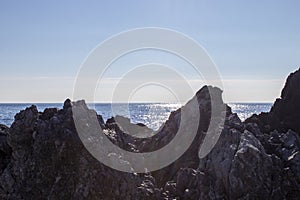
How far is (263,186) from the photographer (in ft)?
77.7

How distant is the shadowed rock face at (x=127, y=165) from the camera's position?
2220 cm

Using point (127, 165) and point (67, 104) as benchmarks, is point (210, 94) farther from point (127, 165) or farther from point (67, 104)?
point (127, 165)

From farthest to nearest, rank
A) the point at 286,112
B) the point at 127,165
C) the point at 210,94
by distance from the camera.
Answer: the point at 286,112 < the point at 210,94 < the point at 127,165

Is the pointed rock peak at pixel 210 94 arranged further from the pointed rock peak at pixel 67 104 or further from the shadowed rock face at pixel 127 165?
the pointed rock peak at pixel 67 104

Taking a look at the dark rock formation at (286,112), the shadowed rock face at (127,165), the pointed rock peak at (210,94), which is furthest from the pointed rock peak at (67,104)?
the dark rock formation at (286,112)

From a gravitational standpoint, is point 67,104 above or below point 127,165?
above

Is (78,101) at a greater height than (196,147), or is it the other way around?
(78,101)

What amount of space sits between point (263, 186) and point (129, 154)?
8.56 metres

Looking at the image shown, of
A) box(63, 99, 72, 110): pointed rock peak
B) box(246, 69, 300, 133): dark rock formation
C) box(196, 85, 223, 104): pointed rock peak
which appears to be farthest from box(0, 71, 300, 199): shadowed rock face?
box(246, 69, 300, 133): dark rock formation

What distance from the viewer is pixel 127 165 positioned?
914 inches

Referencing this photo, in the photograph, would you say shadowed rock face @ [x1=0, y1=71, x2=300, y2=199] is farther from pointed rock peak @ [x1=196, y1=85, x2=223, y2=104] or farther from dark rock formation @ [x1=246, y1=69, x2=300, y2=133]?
dark rock formation @ [x1=246, y1=69, x2=300, y2=133]

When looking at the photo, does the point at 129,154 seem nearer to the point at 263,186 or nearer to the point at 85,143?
the point at 85,143

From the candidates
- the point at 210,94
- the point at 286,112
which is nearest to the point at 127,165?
the point at 210,94

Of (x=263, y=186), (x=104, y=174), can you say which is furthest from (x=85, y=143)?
(x=263, y=186)
